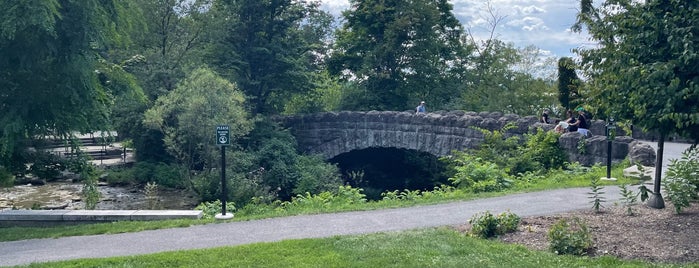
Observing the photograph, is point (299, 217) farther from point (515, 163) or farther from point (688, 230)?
point (515, 163)

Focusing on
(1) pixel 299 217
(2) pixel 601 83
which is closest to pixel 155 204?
(1) pixel 299 217

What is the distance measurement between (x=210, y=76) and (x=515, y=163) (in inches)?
407

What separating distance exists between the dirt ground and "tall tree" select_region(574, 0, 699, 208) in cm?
123

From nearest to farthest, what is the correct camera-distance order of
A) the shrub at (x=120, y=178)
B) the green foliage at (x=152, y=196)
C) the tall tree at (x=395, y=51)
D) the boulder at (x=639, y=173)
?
the boulder at (x=639, y=173) → the green foliage at (x=152, y=196) → the shrub at (x=120, y=178) → the tall tree at (x=395, y=51)

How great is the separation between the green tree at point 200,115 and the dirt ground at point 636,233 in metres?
13.7

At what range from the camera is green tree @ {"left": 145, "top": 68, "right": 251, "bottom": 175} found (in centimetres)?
2094

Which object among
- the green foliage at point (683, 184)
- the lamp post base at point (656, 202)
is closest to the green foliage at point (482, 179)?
the lamp post base at point (656, 202)

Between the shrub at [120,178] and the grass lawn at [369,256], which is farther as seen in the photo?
the shrub at [120,178]

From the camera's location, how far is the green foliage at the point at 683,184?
892 cm

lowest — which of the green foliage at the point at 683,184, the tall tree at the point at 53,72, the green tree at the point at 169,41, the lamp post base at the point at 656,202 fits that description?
the lamp post base at the point at 656,202

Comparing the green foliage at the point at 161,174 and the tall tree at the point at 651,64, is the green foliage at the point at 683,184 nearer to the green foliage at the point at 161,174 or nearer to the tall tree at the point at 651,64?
the tall tree at the point at 651,64

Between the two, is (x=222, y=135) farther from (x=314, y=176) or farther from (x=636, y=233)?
(x=314, y=176)

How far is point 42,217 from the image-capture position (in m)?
10.6

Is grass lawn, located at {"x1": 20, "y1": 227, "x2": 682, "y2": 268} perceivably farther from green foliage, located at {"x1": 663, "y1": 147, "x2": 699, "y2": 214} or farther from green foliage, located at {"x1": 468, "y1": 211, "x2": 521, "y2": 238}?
green foliage, located at {"x1": 663, "y1": 147, "x2": 699, "y2": 214}
